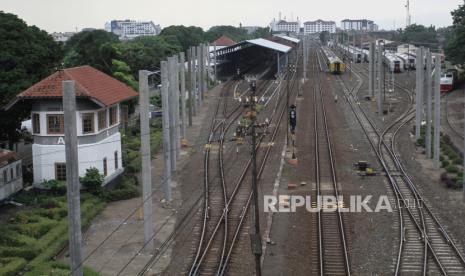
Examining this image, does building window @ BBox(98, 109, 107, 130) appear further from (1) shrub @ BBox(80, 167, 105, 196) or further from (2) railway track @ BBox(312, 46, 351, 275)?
(2) railway track @ BBox(312, 46, 351, 275)

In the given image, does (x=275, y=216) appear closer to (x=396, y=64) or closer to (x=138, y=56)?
(x=138, y=56)

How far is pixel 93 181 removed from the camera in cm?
2577

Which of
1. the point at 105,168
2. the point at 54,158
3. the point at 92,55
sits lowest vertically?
the point at 105,168

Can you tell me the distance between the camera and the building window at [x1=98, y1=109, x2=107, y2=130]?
2759cm

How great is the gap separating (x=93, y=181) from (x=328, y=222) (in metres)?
9.72

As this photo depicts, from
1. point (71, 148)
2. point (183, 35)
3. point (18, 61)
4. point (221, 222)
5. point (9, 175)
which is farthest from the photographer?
point (183, 35)

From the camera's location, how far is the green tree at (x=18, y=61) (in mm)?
28578

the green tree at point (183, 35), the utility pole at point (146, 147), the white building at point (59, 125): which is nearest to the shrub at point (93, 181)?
the white building at point (59, 125)

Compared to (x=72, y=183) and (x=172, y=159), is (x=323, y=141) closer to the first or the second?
(x=172, y=159)

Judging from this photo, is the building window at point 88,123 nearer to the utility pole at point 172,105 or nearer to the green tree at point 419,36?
the utility pole at point 172,105

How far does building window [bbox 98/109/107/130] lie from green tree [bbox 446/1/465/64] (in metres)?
37.4

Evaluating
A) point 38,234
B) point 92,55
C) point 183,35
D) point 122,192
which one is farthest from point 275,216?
point 183,35

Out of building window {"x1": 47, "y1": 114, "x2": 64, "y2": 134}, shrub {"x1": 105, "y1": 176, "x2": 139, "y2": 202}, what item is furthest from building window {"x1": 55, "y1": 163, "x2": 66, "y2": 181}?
shrub {"x1": 105, "y1": 176, "x2": 139, "y2": 202}

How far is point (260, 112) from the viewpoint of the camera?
5103 cm
